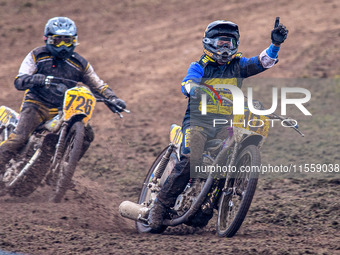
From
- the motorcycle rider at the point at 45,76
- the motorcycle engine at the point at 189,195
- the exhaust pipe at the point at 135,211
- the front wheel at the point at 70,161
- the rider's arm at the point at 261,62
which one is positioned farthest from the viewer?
the motorcycle rider at the point at 45,76

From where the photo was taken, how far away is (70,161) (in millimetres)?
8172

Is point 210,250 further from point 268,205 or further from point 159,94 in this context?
point 159,94

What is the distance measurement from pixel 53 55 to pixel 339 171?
4.27m

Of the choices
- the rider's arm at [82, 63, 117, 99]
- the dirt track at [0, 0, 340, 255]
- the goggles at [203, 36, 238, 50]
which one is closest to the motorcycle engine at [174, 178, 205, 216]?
the dirt track at [0, 0, 340, 255]

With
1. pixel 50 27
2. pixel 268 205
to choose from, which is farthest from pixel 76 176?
pixel 268 205

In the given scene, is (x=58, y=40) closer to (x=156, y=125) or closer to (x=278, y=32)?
(x=278, y=32)

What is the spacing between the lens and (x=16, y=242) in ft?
20.6

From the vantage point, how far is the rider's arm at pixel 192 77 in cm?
669

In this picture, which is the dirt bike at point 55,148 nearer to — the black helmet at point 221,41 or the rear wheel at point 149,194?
the rear wheel at point 149,194

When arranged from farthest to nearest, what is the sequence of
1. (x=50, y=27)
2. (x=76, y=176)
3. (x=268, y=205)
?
(x=76, y=176)
(x=50, y=27)
(x=268, y=205)

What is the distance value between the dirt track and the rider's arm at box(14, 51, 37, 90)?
4.84ft

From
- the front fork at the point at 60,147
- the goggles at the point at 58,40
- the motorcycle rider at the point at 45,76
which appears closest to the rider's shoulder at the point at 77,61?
the motorcycle rider at the point at 45,76

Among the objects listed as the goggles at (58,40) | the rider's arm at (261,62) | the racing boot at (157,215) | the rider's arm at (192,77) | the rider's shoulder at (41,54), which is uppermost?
the goggles at (58,40)

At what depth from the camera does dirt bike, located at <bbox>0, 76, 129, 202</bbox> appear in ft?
27.2
